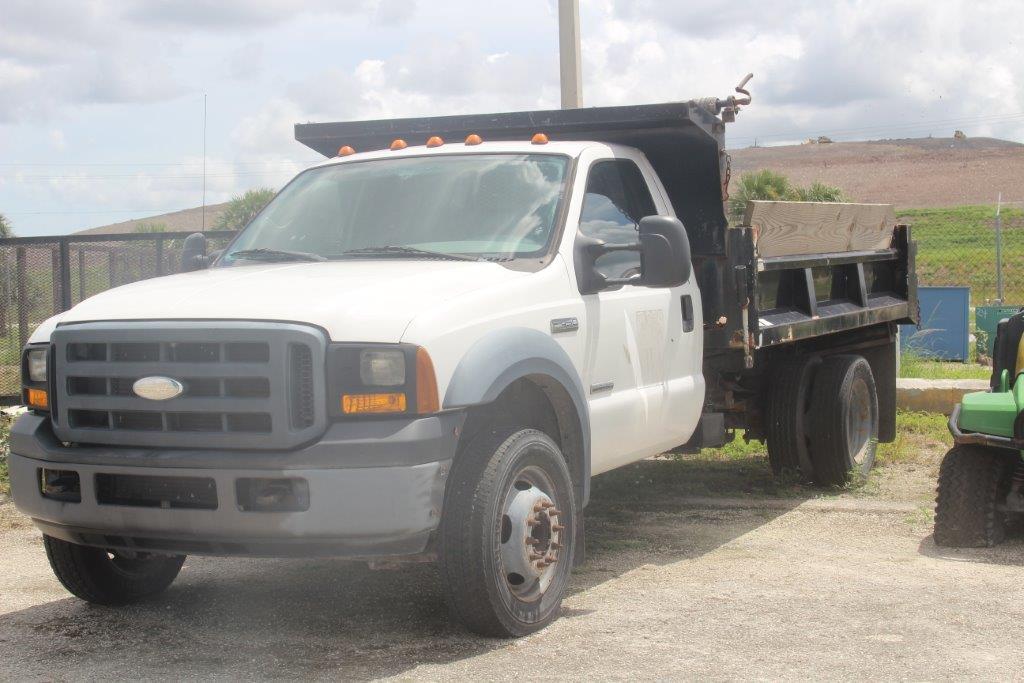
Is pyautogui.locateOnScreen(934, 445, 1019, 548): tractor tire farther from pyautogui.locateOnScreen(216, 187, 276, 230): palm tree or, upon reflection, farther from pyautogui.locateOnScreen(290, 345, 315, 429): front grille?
pyautogui.locateOnScreen(216, 187, 276, 230): palm tree

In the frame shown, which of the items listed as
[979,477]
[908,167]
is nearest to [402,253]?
[979,477]

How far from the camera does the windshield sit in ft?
18.4

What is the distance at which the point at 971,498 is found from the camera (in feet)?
21.0

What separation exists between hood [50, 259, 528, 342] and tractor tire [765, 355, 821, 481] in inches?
135

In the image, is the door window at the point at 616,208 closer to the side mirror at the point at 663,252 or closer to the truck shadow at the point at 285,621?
the side mirror at the point at 663,252

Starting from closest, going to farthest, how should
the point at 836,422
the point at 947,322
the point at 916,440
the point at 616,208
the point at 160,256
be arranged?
the point at 616,208 → the point at 836,422 → the point at 916,440 → the point at 160,256 → the point at 947,322

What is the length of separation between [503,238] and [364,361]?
132 centimetres

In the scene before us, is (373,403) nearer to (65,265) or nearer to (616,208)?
(616,208)

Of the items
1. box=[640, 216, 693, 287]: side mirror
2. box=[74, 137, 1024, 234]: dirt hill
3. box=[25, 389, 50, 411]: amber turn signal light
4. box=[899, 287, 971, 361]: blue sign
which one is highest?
box=[74, 137, 1024, 234]: dirt hill

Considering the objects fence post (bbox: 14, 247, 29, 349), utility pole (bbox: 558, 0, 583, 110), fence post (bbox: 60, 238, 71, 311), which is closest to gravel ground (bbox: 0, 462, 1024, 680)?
fence post (bbox: 60, 238, 71, 311)

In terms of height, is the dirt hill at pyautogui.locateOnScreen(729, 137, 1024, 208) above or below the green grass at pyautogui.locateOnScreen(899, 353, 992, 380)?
above

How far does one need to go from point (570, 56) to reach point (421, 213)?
597cm

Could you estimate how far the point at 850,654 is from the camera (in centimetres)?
464

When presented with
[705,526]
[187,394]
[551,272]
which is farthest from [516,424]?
[705,526]
